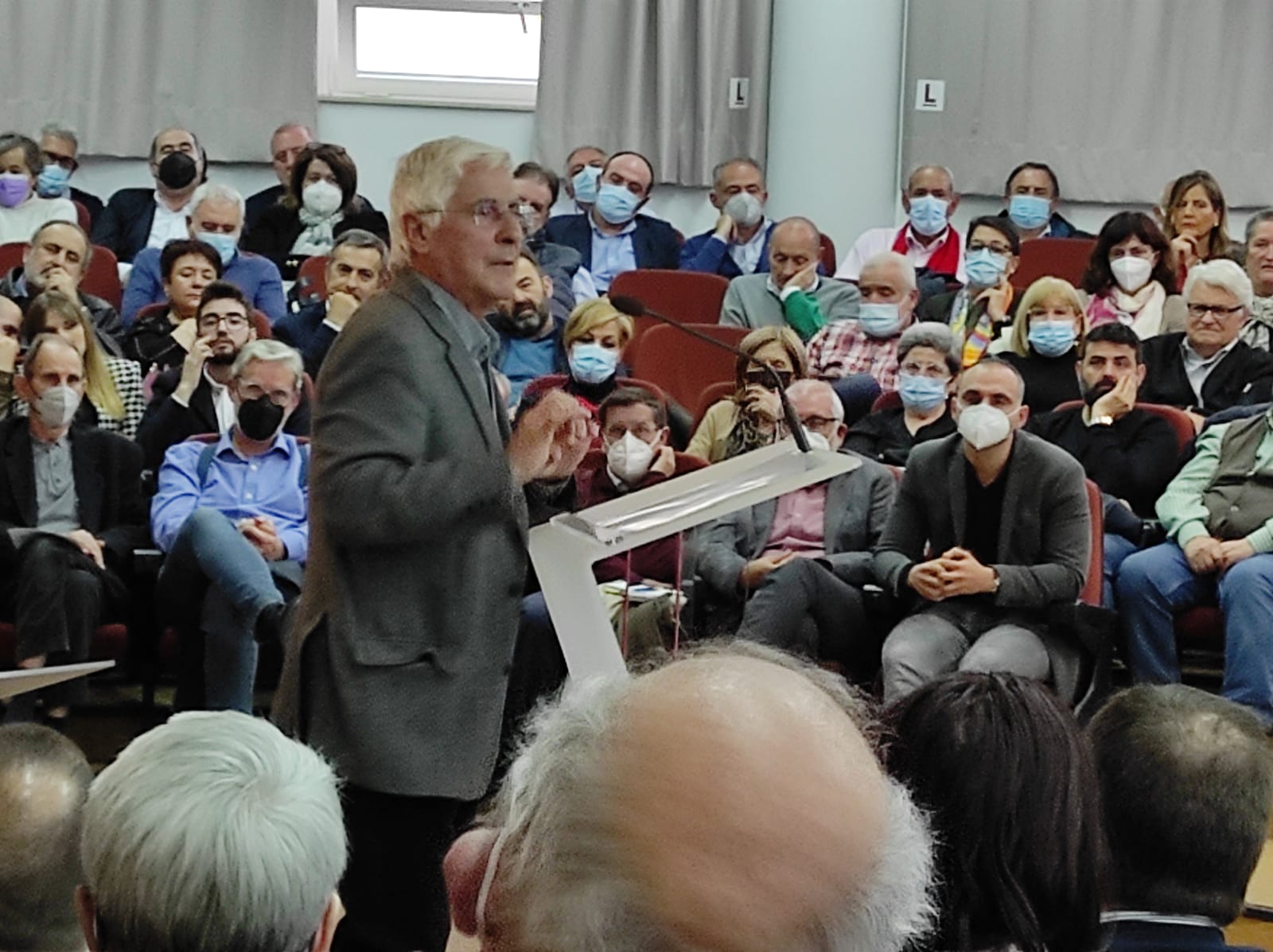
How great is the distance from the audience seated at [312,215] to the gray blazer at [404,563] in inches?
204

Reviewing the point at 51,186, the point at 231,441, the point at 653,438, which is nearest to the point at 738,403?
the point at 653,438

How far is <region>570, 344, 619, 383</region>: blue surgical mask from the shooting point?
5.55m

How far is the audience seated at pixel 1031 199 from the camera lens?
7480 mm

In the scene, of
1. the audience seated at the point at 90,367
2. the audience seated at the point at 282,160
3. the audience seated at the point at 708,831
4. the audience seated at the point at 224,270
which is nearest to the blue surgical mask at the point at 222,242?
the audience seated at the point at 224,270

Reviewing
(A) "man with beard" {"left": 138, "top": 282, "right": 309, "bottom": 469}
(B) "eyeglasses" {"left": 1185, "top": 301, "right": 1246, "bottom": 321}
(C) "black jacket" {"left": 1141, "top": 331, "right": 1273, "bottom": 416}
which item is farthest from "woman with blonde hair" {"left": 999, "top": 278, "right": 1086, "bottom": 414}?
(A) "man with beard" {"left": 138, "top": 282, "right": 309, "bottom": 469}

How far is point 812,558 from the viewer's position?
462 centimetres

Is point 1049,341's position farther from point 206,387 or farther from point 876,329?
point 206,387

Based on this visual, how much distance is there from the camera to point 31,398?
15.8 feet

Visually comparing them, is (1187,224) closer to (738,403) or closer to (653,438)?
(738,403)

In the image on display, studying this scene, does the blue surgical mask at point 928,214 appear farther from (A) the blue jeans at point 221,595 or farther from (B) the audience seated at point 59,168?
(A) the blue jeans at point 221,595

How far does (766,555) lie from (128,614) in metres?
1.66

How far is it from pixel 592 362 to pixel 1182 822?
12.8 feet

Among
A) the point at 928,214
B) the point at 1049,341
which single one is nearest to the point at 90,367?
the point at 1049,341

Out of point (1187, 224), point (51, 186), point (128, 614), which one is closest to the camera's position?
point (128, 614)
